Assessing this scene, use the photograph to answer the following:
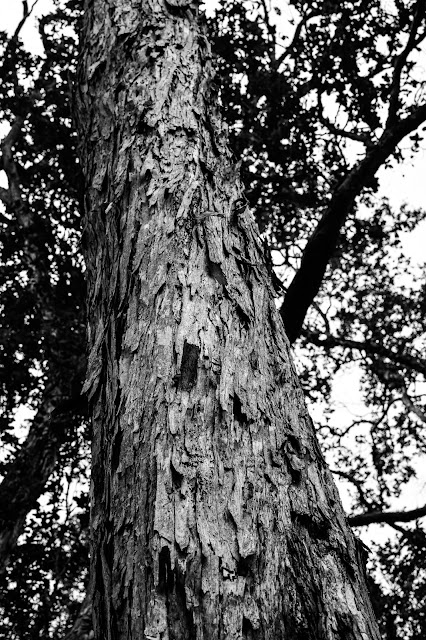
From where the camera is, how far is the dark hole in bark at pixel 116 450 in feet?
3.81

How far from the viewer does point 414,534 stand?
5613 millimetres

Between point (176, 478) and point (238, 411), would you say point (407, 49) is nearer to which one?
point (238, 411)

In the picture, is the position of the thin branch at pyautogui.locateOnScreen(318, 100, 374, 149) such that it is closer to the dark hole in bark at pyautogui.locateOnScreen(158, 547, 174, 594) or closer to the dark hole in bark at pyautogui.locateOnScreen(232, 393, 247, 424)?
the dark hole in bark at pyautogui.locateOnScreen(232, 393, 247, 424)

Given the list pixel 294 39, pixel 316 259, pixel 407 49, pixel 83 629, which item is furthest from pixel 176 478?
pixel 294 39

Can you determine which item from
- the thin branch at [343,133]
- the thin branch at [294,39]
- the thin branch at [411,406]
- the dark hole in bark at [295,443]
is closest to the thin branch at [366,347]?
the thin branch at [411,406]

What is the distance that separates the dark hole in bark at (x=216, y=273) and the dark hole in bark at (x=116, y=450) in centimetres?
46

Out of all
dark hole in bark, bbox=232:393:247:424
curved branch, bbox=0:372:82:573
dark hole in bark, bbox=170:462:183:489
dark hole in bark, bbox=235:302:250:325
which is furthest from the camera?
curved branch, bbox=0:372:82:573

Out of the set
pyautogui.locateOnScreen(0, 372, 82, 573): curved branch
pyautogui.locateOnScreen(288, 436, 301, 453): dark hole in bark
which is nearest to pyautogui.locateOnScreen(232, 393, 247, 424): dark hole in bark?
pyautogui.locateOnScreen(288, 436, 301, 453): dark hole in bark

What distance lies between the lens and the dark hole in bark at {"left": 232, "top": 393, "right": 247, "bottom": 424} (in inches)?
45.4

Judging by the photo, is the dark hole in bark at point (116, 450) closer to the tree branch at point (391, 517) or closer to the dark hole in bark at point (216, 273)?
the dark hole in bark at point (216, 273)

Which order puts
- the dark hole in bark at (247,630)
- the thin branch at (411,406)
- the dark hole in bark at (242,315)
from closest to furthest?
1. the dark hole in bark at (247,630)
2. the dark hole in bark at (242,315)
3. the thin branch at (411,406)

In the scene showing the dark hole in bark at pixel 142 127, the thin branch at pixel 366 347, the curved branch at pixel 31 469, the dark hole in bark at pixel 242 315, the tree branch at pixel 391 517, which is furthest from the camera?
the thin branch at pixel 366 347

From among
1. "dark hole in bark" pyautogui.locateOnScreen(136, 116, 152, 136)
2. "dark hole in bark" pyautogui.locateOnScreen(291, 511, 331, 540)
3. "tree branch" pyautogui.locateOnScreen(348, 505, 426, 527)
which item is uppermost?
"dark hole in bark" pyautogui.locateOnScreen(136, 116, 152, 136)

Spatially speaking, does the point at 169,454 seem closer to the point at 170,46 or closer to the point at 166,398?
the point at 166,398
